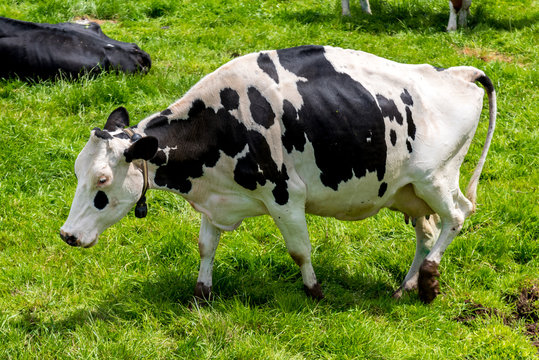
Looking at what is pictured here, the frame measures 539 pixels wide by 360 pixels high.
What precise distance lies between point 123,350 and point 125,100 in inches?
169

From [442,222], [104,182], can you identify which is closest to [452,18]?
[442,222]

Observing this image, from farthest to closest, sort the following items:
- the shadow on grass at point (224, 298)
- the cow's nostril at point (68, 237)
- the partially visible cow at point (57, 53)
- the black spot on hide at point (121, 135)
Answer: the partially visible cow at point (57, 53), the shadow on grass at point (224, 298), the black spot on hide at point (121, 135), the cow's nostril at point (68, 237)

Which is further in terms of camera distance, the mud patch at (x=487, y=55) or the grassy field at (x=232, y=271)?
the mud patch at (x=487, y=55)

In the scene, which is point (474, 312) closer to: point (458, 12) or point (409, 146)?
point (409, 146)

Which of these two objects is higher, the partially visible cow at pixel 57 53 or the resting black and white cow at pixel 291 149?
the resting black and white cow at pixel 291 149

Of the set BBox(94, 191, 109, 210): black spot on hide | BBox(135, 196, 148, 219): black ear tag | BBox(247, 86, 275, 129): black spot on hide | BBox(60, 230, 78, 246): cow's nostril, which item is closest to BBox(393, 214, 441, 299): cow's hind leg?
BBox(247, 86, 275, 129): black spot on hide

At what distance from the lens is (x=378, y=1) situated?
40.7ft

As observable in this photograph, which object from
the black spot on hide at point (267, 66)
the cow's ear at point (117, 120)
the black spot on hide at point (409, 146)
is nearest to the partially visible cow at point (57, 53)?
the cow's ear at point (117, 120)

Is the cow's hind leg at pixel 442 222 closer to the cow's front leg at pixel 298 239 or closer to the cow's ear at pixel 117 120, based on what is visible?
the cow's front leg at pixel 298 239

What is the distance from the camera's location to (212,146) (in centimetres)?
Result: 437

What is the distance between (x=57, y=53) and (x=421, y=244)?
559 cm

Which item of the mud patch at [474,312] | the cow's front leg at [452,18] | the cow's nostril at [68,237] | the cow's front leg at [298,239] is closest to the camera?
the cow's nostril at [68,237]

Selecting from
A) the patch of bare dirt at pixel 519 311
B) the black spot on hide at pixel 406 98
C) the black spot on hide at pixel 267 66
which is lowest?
the patch of bare dirt at pixel 519 311

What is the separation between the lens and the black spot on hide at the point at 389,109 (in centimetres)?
457
